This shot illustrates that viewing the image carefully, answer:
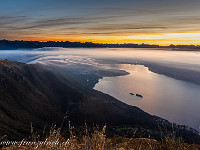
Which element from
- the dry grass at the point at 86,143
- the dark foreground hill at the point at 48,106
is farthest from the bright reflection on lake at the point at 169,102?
the dry grass at the point at 86,143

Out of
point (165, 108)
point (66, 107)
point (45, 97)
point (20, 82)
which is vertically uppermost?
point (20, 82)

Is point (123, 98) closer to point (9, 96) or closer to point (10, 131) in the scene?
point (9, 96)

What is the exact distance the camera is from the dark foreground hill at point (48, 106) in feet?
220

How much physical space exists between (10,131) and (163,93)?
149 metres

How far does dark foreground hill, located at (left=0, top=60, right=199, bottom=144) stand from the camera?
6700 centimetres

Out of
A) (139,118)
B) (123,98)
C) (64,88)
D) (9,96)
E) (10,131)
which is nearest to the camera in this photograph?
(10,131)

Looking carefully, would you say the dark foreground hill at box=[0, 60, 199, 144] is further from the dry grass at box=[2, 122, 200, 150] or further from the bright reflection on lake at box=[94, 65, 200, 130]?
the dry grass at box=[2, 122, 200, 150]

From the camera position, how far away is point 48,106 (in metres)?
84.8

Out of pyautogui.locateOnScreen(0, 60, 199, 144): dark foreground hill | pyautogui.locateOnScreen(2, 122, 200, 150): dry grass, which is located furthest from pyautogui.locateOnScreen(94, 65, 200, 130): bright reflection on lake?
pyautogui.locateOnScreen(2, 122, 200, 150): dry grass

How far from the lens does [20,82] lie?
302 feet

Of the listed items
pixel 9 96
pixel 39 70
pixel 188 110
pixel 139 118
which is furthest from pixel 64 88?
pixel 188 110

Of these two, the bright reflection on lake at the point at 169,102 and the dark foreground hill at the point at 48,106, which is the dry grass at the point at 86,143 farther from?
the bright reflection on lake at the point at 169,102

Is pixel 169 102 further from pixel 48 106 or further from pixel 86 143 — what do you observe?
pixel 86 143

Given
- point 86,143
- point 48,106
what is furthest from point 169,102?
point 86,143
